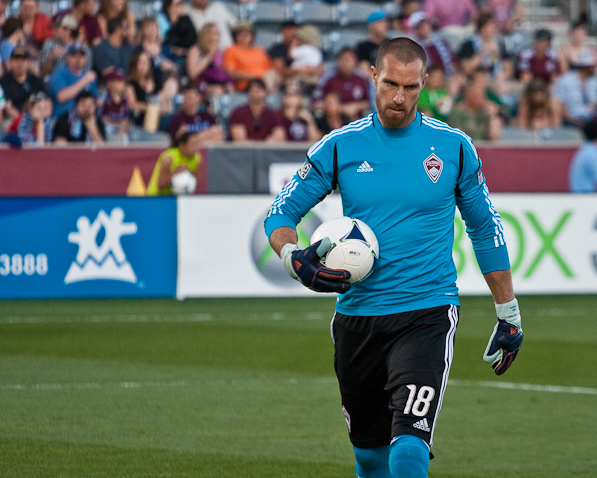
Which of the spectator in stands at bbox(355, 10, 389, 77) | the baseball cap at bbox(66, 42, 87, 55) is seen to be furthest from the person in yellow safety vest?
the spectator in stands at bbox(355, 10, 389, 77)

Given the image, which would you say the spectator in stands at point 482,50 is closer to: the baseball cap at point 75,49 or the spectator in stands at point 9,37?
the baseball cap at point 75,49

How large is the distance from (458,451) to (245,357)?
3.55 meters

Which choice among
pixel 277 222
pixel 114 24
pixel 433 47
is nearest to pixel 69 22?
pixel 114 24

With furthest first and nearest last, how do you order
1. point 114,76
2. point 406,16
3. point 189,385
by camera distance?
point 406,16
point 114,76
point 189,385

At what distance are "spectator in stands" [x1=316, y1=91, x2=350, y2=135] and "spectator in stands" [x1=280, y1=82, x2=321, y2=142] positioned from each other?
232 mm

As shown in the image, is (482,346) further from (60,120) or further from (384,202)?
(60,120)

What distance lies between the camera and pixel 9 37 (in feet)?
48.9

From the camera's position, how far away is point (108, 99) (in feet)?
48.5

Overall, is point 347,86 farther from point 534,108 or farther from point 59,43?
point 59,43

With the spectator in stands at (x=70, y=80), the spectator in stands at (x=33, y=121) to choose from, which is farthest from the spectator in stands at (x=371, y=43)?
the spectator in stands at (x=33, y=121)

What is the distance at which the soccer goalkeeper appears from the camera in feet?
13.8

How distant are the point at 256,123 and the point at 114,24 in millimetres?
2714

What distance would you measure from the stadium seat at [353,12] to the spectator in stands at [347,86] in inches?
121

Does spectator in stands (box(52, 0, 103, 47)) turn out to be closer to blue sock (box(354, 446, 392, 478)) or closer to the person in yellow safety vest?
the person in yellow safety vest
